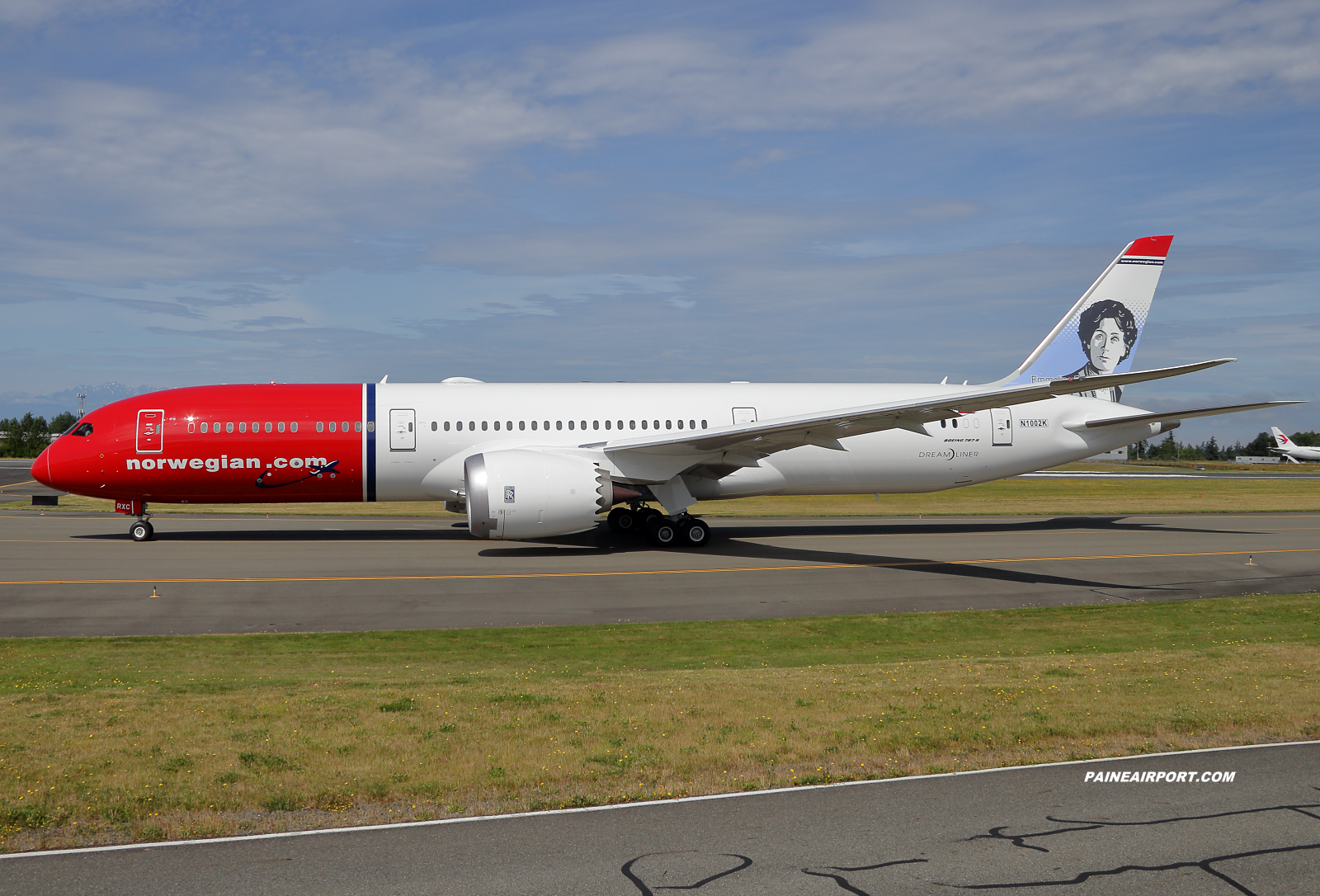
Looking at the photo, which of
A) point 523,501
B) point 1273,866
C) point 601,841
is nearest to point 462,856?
point 601,841

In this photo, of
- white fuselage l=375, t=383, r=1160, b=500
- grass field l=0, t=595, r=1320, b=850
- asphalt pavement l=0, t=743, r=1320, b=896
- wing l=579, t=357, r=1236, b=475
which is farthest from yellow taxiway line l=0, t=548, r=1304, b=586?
asphalt pavement l=0, t=743, r=1320, b=896

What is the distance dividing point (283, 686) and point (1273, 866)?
10091 mm

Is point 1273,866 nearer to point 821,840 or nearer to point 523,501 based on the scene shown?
point 821,840

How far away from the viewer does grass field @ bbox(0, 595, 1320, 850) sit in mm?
7789

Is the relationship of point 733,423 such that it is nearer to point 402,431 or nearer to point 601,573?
point 601,573

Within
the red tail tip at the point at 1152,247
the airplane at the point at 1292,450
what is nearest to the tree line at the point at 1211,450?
the airplane at the point at 1292,450

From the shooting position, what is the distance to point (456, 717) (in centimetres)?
991

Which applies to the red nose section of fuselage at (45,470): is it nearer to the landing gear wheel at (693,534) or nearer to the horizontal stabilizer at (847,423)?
the horizontal stabilizer at (847,423)

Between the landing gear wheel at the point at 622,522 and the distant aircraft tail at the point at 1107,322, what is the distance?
13.7 m

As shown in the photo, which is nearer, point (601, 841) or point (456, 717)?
point (601, 841)

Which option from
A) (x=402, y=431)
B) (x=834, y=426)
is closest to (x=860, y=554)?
(x=834, y=426)

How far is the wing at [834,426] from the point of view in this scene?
20141 millimetres

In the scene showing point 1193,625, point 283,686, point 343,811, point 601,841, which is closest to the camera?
point 601,841

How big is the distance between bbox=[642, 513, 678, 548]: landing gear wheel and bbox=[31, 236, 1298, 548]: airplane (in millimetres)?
50
